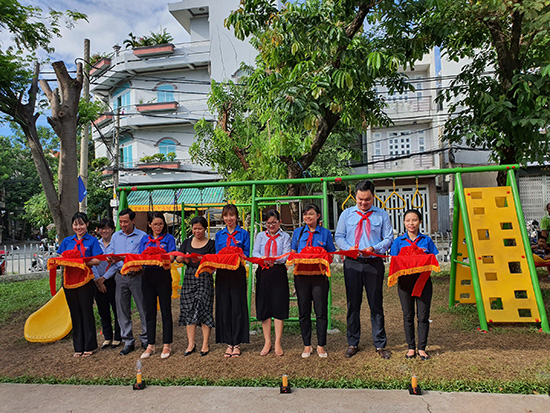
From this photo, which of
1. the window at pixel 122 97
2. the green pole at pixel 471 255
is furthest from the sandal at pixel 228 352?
the window at pixel 122 97

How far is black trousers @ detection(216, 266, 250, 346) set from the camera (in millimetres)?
4949

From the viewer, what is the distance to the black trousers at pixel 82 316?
5133mm

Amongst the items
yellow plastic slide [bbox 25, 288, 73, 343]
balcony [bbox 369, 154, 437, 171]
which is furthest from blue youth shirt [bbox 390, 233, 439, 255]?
balcony [bbox 369, 154, 437, 171]

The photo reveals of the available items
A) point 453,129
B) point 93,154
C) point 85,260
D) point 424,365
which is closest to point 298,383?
point 424,365

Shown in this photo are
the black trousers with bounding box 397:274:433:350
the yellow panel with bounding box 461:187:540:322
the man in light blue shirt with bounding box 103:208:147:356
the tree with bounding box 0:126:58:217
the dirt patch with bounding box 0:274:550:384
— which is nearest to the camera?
the dirt patch with bounding box 0:274:550:384

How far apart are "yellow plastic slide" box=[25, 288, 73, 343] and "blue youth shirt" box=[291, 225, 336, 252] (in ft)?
10.8

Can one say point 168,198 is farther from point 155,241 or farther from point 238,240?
point 238,240

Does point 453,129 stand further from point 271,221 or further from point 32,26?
point 32,26

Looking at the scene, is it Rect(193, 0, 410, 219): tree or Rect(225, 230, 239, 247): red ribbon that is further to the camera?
Rect(193, 0, 410, 219): tree

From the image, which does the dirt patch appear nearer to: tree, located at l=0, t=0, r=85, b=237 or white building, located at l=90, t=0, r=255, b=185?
tree, located at l=0, t=0, r=85, b=237

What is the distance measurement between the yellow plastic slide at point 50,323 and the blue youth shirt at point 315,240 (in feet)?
10.8

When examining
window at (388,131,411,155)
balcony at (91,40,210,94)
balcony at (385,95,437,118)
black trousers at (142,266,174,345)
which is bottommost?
black trousers at (142,266,174,345)

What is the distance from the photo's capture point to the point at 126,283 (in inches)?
204

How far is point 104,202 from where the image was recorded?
25.9 metres
